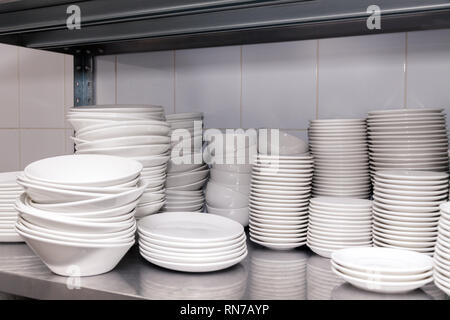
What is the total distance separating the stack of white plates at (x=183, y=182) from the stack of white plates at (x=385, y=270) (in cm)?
55

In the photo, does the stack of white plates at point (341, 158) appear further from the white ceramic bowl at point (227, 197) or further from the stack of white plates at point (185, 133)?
the stack of white plates at point (185, 133)

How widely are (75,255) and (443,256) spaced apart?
0.70 meters

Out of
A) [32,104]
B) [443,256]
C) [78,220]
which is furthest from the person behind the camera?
[32,104]

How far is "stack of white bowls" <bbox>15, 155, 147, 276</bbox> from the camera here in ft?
3.14

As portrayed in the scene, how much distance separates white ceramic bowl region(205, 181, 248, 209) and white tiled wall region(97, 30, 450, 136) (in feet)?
1.04

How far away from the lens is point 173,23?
1.25 m

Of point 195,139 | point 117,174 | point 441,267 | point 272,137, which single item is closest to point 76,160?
point 117,174

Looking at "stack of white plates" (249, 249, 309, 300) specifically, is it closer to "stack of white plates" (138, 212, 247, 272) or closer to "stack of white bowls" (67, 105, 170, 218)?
"stack of white plates" (138, 212, 247, 272)

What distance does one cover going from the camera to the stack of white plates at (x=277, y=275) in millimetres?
922

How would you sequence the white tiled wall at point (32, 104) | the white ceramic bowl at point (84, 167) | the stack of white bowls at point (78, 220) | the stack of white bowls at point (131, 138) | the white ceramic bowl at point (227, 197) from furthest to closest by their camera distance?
the white tiled wall at point (32, 104) → the white ceramic bowl at point (227, 197) → the stack of white bowls at point (131, 138) → the white ceramic bowl at point (84, 167) → the stack of white bowls at point (78, 220)

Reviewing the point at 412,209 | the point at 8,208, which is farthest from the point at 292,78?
the point at 8,208

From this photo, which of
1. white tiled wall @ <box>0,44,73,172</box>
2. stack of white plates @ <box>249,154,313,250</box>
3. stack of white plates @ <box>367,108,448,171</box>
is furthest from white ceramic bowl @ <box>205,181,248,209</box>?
white tiled wall @ <box>0,44,73,172</box>

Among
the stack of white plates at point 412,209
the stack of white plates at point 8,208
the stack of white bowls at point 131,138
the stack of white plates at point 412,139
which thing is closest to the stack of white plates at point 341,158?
the stack of white plates at point 412,139

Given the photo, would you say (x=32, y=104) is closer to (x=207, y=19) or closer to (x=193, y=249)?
(x=207, y=19)
